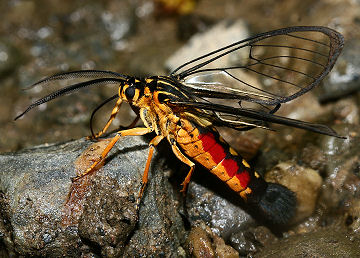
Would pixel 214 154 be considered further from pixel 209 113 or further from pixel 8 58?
pixel 8 58

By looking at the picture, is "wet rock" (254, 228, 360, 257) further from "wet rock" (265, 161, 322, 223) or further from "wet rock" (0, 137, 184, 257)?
"wet rock" (0, 137, 184, 257)

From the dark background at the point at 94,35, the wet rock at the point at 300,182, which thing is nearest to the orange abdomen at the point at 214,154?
the wet rock at the point at 300,182

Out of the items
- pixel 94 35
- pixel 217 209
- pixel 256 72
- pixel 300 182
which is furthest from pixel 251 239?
pixel 94 35

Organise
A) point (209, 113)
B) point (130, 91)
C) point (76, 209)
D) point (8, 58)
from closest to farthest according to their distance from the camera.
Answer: point (76, 209), point (130, 91), point (209, 113), point (8, 58)

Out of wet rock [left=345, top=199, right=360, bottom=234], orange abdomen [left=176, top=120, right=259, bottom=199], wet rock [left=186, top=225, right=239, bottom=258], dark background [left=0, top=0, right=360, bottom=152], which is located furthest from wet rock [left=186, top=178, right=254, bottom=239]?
dark background [left=0, top=0, right=360, bottom=152]

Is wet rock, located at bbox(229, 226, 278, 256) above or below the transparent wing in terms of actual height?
below

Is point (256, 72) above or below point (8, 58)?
below

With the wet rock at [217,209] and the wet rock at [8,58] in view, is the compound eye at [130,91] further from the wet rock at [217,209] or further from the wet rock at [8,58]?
the wet rock at [8,58]
